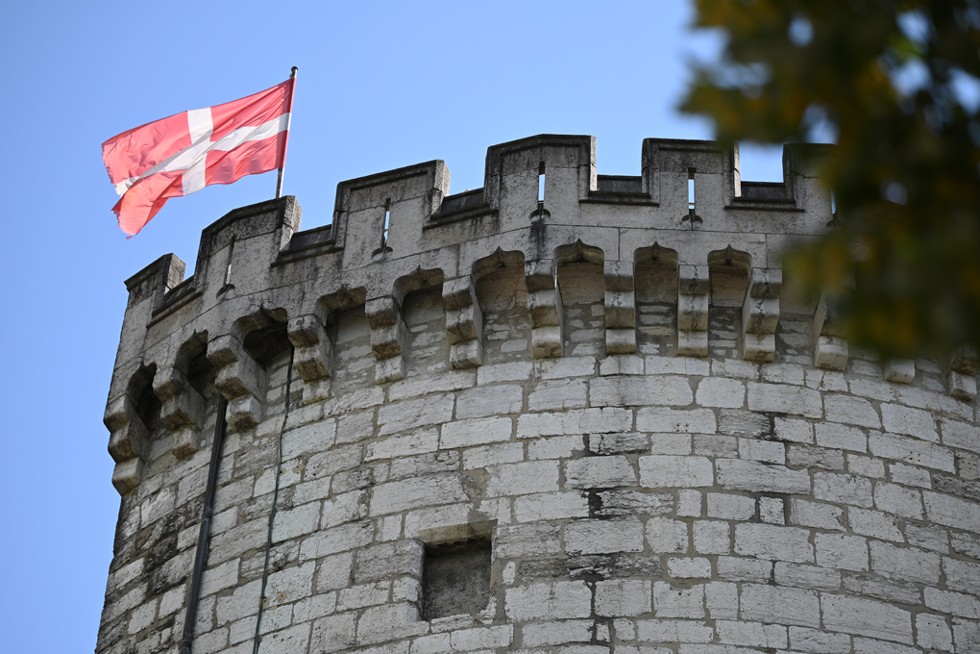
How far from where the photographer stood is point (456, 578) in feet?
28.7

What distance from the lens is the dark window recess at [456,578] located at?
28.4 ft

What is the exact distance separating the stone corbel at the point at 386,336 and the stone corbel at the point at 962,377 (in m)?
3.18

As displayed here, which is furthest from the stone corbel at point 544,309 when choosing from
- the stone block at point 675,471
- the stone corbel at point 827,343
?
Answer: the stone corbel at point 827,343

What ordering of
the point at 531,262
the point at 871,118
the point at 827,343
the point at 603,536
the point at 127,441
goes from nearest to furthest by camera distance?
1. the point at 871,118
2. the point at 603,536
3. the point at 827,343
4. the point at 531,262
5. the point at 127,441

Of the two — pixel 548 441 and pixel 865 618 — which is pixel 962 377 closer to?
pixel 865 618

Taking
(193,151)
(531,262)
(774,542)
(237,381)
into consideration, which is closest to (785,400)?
(774,542)

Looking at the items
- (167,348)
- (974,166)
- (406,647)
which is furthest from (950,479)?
(974,166)

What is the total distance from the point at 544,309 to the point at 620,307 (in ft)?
1.43

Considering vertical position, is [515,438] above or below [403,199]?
below

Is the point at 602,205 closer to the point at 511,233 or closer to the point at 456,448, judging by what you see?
the point at 511,233

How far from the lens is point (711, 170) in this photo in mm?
9727

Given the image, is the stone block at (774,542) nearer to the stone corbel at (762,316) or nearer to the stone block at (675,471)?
the stone block at (675,471)

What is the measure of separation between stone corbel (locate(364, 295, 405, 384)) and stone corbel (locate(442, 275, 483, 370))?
0.32 metres

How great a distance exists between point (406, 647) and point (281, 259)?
9.67 feet
